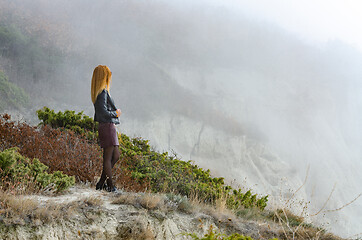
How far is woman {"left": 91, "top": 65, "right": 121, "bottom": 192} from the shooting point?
578cm

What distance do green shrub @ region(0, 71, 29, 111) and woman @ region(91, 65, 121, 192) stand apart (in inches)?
913

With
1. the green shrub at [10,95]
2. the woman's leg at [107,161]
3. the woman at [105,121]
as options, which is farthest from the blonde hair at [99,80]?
the green shrub at [10,95]

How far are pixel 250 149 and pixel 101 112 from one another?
2834cm

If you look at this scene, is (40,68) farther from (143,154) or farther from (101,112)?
(101,112)

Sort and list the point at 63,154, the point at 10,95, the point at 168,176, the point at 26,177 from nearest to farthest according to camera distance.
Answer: the point at 26,177 → the point at 63,154 → the point at 168,176 → the point at 10,95

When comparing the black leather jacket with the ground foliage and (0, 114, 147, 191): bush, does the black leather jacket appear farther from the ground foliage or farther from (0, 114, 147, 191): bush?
(0, 114, 147, 191): bush

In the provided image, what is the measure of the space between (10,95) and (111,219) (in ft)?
87.4

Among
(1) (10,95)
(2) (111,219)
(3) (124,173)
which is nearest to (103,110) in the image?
(2) (111,219)

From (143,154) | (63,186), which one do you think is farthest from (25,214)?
(143,154)

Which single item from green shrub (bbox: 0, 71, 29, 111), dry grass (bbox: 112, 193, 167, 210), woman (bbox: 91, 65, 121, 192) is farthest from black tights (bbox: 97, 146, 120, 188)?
green shrub (bbox: 0, 71, 29, 111)

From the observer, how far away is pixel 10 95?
89.0 feet

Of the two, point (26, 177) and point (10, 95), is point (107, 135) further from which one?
point (10, 95)

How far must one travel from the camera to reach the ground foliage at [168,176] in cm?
797

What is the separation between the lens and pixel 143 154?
10.3 m
